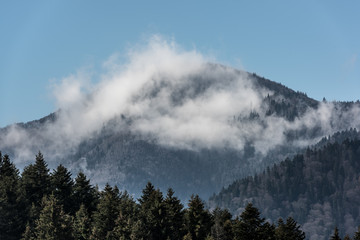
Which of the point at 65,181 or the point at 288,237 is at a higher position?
the point at 65,181

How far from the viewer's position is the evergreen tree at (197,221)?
112 metres

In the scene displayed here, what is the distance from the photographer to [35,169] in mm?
126062

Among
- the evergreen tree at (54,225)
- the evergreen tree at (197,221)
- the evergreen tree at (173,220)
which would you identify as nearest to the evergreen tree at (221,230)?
the evergreen tree at (197,221)

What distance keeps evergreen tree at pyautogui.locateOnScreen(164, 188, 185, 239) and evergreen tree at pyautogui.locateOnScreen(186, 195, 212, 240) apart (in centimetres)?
196

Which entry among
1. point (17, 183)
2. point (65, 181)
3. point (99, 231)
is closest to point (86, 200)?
point (65, 181)

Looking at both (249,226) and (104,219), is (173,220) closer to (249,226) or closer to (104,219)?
(104,219)

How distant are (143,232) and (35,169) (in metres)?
36.8

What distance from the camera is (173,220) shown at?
4478 inches

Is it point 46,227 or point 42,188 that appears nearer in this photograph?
point 46,227

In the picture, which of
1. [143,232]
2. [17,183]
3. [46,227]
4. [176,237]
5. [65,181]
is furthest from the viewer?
[65,181]

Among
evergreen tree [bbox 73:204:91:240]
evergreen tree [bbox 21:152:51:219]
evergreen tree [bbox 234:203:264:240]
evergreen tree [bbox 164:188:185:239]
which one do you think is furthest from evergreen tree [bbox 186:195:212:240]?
evergreen tree [bbox 21:152:51:219]

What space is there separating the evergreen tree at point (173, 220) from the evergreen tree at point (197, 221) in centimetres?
196

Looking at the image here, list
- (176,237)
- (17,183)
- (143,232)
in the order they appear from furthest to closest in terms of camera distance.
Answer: (17,183)
(176,237)
(143,232)

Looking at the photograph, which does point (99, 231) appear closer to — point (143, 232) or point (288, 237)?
point (143, 232)
